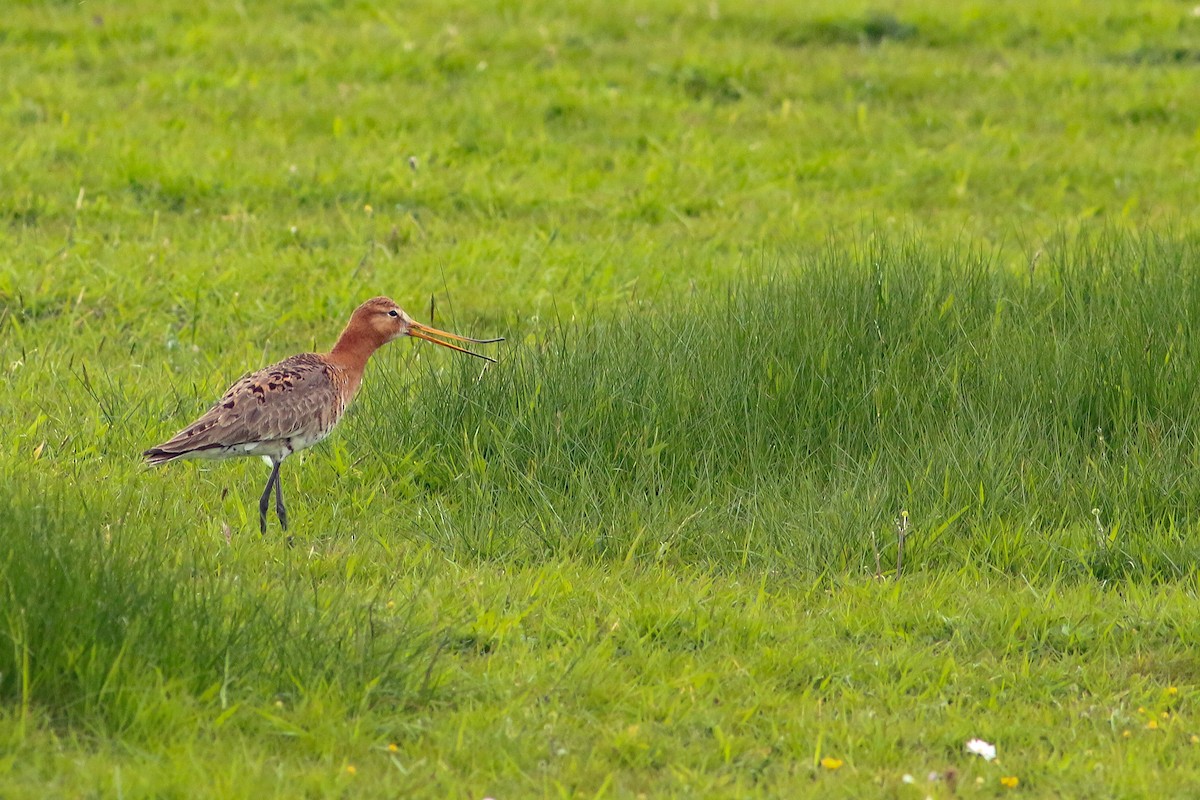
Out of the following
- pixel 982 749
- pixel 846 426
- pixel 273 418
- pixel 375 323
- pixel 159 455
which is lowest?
pixel 982 749

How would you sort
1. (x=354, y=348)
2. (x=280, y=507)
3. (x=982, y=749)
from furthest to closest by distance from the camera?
(x=354, y=348) < (x=280, y=507) < (x=982, y=749)

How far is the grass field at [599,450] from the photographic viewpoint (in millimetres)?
4719

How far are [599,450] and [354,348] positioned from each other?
116cm

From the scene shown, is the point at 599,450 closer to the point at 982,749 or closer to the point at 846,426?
the point at 846,426

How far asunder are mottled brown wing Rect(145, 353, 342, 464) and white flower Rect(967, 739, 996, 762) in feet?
9.31

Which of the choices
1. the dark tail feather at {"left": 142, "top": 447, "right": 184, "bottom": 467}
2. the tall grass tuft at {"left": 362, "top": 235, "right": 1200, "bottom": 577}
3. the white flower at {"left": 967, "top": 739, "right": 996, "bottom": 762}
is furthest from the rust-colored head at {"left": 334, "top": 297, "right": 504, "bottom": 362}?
the white flower at {"left": 967, "top": 739, "right": 996, "bottom": 762}

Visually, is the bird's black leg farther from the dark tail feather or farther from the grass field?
the dark tail feather

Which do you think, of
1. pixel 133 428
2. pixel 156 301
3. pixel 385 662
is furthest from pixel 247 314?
pixel 385 662

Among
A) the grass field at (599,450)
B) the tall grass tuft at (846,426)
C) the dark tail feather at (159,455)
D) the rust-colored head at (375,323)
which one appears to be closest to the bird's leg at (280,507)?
the grass field at (599,450)

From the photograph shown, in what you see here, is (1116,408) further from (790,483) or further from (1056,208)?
(1056,208)

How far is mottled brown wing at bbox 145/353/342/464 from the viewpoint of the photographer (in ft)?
19.8

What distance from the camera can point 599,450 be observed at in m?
6.65

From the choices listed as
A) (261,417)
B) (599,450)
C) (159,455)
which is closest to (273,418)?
(261,417)

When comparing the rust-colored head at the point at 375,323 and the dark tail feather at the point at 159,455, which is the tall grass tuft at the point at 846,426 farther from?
the dark tail feather at the point at 159,455
